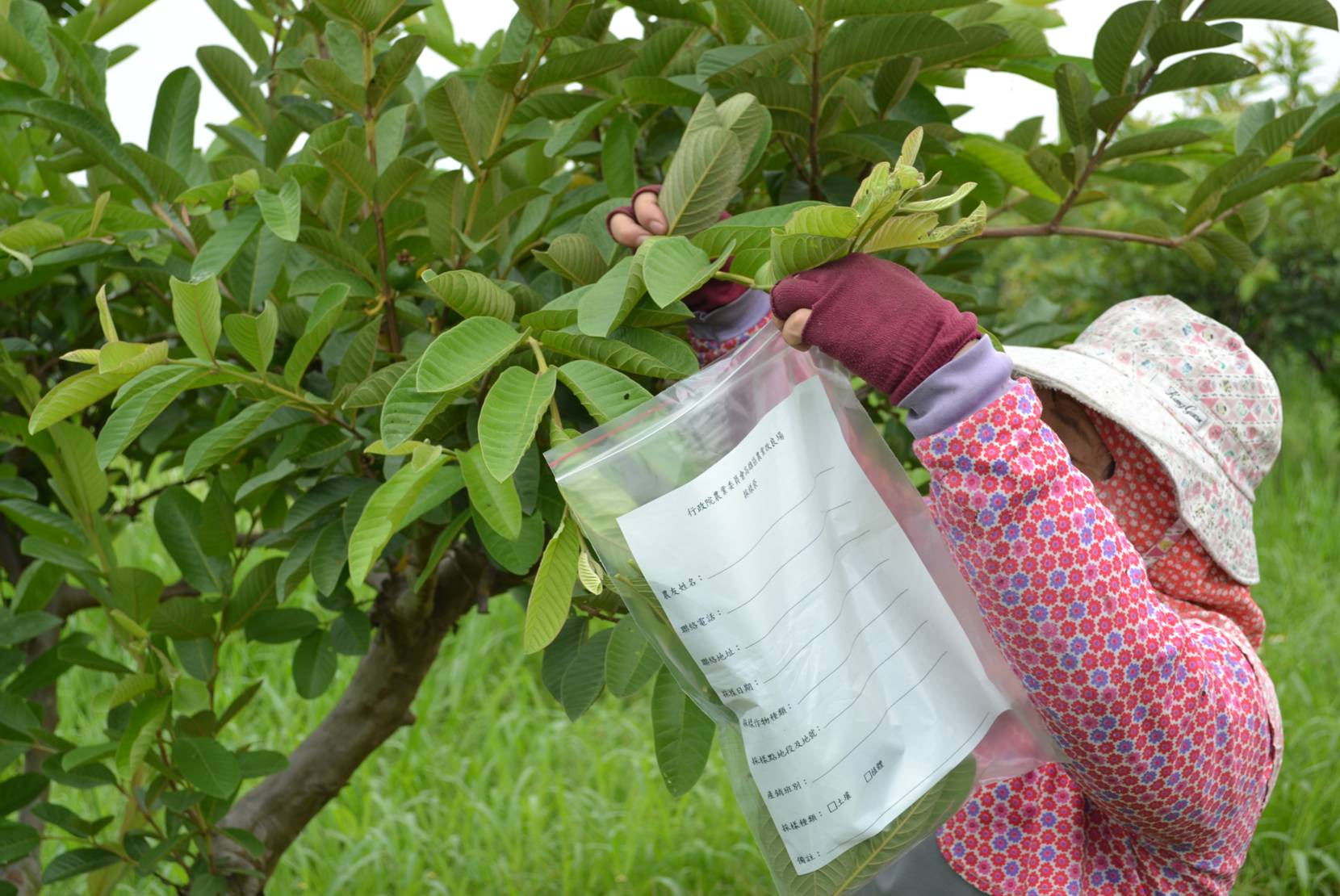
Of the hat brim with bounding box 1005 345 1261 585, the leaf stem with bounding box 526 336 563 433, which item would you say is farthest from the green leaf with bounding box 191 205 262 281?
the hat brim with bounding box 1005 345 1261 585

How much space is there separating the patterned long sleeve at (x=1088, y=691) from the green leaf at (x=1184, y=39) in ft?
1.36

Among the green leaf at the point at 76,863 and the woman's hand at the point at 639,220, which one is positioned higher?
the woman's hand at the point at 639,220

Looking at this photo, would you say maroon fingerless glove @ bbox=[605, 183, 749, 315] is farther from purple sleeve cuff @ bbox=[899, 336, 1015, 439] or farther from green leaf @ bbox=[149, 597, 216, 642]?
green leaf @ bbox=[149, 597, 216, 642]

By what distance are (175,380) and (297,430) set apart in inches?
9.4

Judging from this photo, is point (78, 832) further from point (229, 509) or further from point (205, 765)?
point (229, 509)

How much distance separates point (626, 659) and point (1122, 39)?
0.70 m

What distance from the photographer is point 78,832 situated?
53.4 inches

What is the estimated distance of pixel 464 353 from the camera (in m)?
0.79

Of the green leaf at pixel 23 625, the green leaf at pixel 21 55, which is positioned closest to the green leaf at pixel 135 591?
the green leaf at pixel 23 625

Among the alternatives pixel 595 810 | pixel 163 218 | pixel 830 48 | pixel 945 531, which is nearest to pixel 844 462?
pixel 945 531

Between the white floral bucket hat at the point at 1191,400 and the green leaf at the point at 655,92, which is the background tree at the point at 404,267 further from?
the white floral bucket hat at the point at 1191,400

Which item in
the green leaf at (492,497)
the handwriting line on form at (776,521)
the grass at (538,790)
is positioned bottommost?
the grass at (538,790)

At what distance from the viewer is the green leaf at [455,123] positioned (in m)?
0.99

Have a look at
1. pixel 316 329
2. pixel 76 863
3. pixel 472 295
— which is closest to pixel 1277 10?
pixel 472 295
